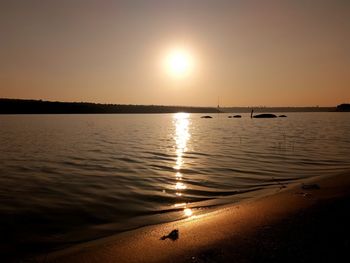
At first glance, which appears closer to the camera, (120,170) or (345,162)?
(120,170)

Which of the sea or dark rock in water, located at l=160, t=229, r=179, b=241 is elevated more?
dark rock in water, located at l=160, t=229, r=179, b=241

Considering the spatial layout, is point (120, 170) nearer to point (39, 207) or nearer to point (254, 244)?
point (39, 207)

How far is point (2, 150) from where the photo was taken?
27.7 metres

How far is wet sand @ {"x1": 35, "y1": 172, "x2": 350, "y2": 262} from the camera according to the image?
6414 mm

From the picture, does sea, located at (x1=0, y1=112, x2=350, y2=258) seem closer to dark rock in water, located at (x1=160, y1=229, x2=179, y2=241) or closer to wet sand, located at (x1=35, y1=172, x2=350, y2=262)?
wet sand, located at (x1=35, y1=172, x2=350, y2=262)

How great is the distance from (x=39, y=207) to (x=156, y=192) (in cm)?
512

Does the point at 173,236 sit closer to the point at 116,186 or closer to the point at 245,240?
Answer: the point at 245,240

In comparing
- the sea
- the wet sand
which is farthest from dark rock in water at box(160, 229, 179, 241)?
the sea

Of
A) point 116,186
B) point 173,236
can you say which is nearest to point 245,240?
point 173,236

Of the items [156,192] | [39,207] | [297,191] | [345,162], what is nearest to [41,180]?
[39,207]

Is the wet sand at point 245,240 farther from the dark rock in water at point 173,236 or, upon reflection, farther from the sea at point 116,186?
the sea at point 116,186

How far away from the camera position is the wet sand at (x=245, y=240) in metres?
6.41

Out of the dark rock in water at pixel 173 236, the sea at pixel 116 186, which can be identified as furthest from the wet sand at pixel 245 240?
the sea at pixel 116 186

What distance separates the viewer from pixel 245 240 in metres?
7.32
